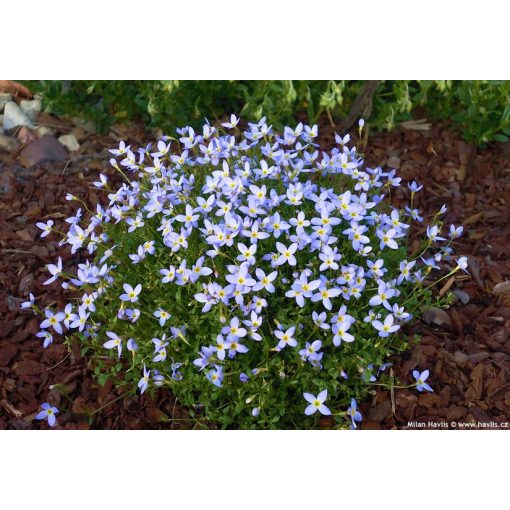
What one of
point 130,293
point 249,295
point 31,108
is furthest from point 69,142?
point 249,295

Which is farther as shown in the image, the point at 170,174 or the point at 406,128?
the point at 406,128

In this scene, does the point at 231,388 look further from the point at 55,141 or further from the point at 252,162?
the point at 55,141

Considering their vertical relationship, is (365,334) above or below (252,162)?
below

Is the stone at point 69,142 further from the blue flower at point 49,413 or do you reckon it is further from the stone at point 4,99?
the blue flower at point 49,413

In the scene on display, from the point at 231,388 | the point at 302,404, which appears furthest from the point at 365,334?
the point at 231,388

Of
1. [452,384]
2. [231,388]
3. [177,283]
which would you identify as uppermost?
[177,283]

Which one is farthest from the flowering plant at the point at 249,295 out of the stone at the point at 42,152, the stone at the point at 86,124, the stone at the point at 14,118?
the stone at the point at 14,118

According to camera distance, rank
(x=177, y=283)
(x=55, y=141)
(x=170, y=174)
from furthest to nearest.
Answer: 1. (x=55, y=141)
2. (x=170, y=174)
3. (x=177, y=283)

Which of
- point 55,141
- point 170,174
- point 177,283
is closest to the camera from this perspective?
point 177,283
